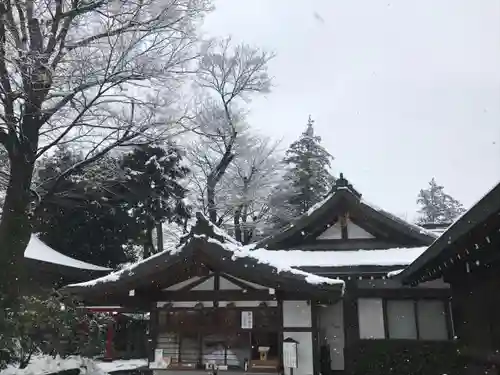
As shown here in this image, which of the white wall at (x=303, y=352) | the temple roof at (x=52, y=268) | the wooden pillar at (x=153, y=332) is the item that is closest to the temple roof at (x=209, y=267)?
the wooden pillar at (x=153, y=332)

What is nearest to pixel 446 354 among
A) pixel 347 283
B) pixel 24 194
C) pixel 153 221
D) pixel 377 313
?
pixel 377 313

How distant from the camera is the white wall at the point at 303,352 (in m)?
9.73

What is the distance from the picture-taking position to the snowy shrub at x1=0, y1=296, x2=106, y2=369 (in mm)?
10430

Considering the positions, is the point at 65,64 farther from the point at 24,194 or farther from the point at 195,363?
the point at 195,363

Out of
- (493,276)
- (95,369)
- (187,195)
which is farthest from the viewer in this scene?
(187,195)

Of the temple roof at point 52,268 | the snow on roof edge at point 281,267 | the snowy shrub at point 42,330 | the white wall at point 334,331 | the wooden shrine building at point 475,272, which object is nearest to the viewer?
the wooden shrine building at point 475,272

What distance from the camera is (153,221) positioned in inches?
947

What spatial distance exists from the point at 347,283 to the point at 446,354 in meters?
3.03

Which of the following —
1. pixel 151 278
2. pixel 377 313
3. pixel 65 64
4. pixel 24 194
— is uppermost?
pixel 65 64

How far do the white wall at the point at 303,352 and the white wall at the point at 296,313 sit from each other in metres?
0.21

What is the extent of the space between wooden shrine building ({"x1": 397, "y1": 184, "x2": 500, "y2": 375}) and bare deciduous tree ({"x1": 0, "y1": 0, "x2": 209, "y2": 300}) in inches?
352

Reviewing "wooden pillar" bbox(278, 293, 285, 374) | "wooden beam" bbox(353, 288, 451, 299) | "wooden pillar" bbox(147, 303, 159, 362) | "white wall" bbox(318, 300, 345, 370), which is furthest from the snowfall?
"wooden beam" bbox(353, 288, 451, 299)

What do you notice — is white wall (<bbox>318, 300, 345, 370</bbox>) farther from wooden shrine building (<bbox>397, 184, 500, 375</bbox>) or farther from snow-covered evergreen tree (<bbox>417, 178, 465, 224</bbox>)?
snow-covered evergreen tree (<bbox>417, 178, 465, 224</bbox>)

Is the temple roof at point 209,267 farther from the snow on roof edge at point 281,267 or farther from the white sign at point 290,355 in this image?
the white sign at point 290,355
